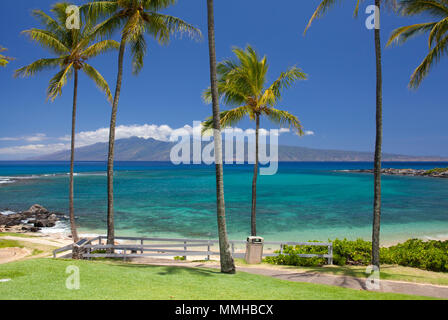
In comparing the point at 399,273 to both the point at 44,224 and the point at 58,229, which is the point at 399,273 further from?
the point at 44,224

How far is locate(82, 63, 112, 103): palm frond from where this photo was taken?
56.0ft

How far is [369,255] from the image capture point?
12367 millimetres

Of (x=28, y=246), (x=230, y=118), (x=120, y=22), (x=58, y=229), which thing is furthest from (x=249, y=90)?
(x=58, y=229)

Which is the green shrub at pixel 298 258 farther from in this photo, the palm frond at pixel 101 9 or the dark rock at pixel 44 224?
the dark rock at pixel 44 224

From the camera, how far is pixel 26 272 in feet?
24.1

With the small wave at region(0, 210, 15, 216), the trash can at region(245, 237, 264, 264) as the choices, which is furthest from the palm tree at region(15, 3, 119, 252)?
the small wave at region(0, 210, 15, 216)

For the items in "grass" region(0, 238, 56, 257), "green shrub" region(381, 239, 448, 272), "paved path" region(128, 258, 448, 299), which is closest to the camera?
"paved path" region(128, 258, 448, 299)

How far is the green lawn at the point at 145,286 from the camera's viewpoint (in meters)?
6.11

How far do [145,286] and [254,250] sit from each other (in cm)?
632

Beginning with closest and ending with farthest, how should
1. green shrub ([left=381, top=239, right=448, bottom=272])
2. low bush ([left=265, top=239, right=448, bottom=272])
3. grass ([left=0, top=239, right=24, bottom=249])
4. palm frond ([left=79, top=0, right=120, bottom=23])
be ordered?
green shrub ([left=381, top=239, right=448, bottom=272])
low bush ([left=265, top=239, right=448, bottom=272])
palm frond ([left=79, top=0, right=120, bottom=23])
grass ([left=0, top=239, right=24, bottom=249])

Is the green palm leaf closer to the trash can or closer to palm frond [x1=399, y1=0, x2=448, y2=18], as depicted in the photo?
the trash can

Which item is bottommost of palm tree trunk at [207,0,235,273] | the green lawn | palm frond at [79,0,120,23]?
the green lawn

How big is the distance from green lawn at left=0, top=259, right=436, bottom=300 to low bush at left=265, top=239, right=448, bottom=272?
167 inches
